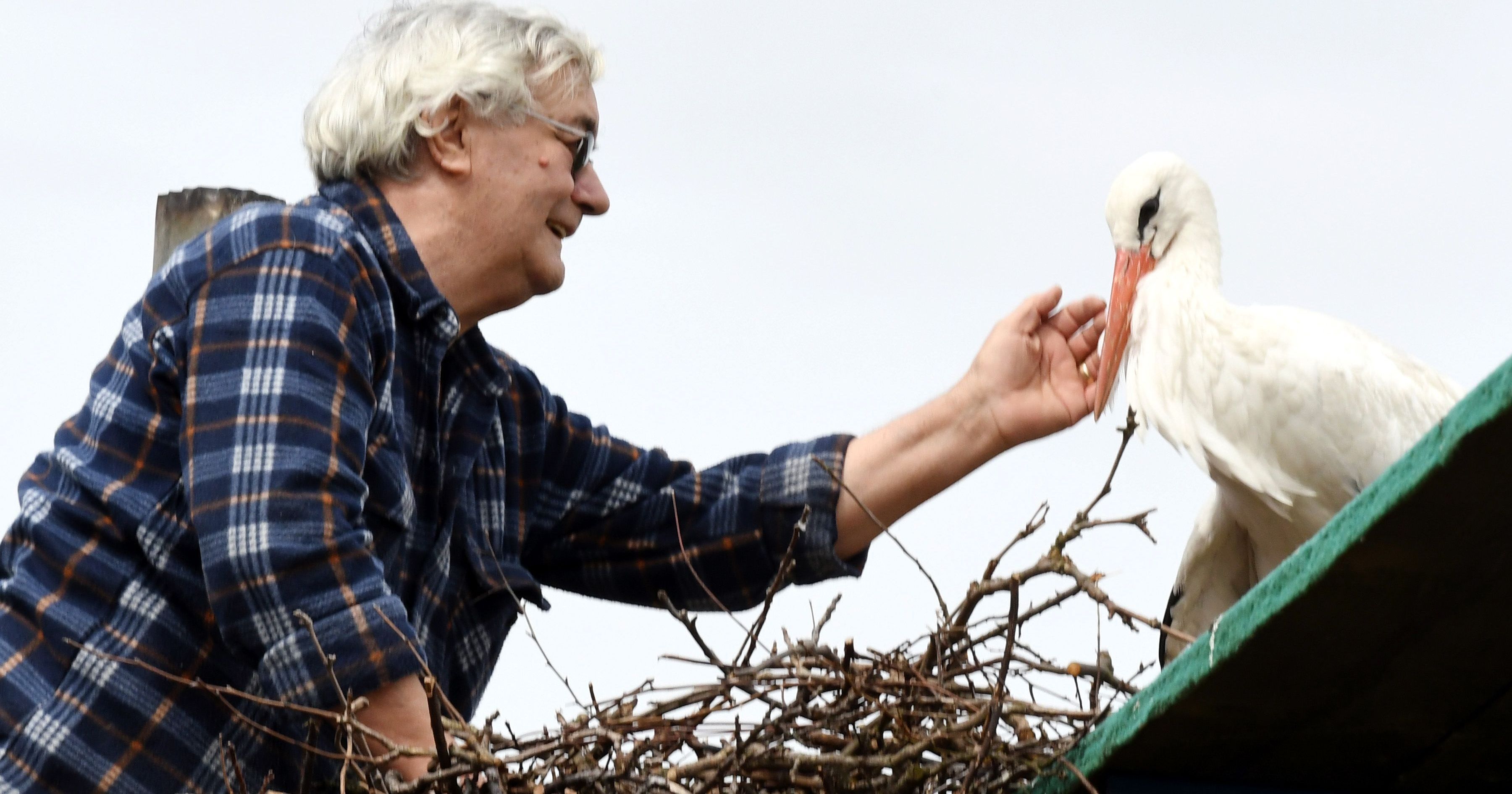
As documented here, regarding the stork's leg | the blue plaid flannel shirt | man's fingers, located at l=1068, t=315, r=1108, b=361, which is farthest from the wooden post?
the stork's leg

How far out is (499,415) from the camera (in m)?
2.79

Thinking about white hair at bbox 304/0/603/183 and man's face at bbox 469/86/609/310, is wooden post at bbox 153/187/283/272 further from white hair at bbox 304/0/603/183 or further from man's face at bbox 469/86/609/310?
man's face at bbox 469/86/609/310

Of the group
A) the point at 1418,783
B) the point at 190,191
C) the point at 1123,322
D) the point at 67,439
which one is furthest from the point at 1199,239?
the point at 67,439

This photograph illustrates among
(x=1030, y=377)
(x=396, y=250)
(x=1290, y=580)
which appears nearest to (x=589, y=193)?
(x=396, y=250)

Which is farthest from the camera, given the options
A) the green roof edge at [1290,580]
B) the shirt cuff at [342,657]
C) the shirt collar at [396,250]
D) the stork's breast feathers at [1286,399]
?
the stork's breast feathers at [1286,399]

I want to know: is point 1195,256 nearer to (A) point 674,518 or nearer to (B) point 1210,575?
(B) point 1210,575

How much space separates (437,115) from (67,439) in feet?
2.24

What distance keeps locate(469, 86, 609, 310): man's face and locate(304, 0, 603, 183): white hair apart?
1.3 inches

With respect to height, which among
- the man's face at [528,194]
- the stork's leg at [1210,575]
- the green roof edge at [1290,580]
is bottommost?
the green roof edge at [1290,580]

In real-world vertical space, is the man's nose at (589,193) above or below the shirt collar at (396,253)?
above

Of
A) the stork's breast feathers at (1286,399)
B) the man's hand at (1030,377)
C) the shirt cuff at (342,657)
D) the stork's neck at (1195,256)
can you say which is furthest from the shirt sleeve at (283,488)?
the stork's neck at (1195,256)

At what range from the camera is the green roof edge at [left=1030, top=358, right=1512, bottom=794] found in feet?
4.10

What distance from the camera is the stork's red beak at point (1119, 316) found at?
117 inches

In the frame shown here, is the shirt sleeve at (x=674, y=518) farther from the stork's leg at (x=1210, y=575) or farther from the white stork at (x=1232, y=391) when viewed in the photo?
the stork's leg at (x=1210, y=575)
